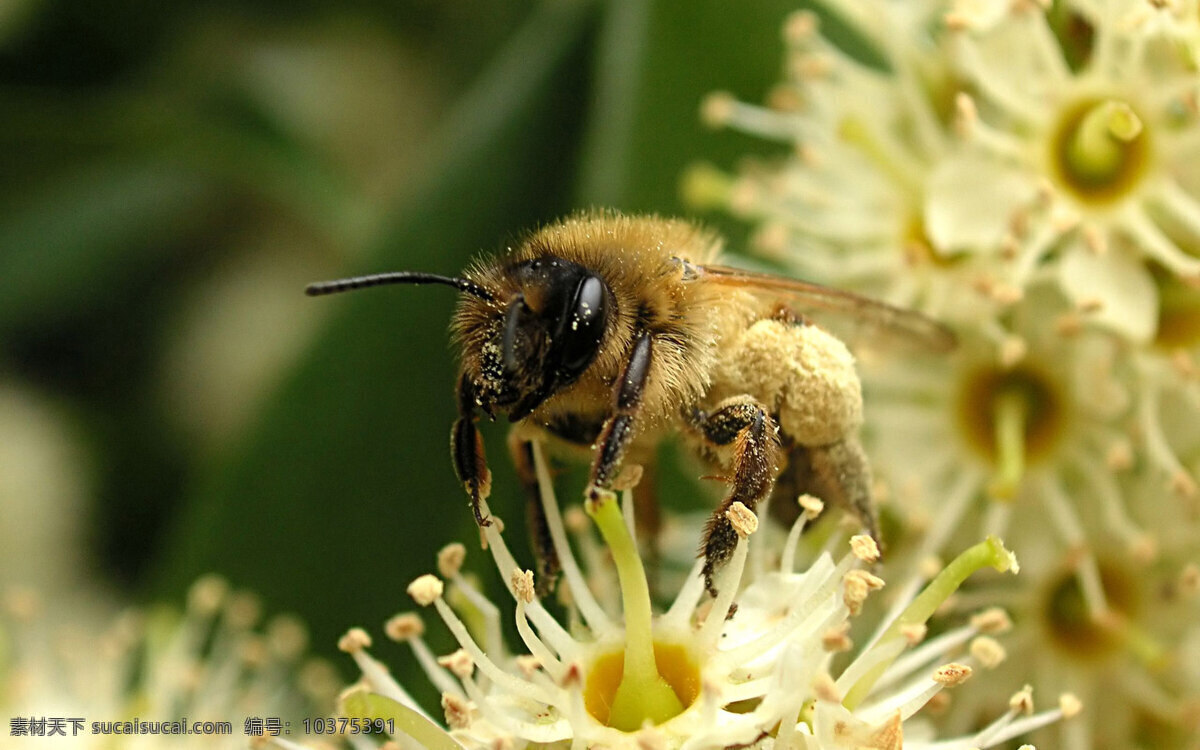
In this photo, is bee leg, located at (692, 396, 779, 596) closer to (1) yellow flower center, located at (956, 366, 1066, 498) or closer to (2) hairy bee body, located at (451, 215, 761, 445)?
(2) hairy bee body, located at (451, 215, 761, 445)

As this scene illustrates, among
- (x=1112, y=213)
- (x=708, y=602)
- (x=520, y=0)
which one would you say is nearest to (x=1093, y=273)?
(x=1112, y=213)

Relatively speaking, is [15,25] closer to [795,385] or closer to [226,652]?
[226,652]

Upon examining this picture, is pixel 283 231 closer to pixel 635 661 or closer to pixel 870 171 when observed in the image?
pixel 870 171

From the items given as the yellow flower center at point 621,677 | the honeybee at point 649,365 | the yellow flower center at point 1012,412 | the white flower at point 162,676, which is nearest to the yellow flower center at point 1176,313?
the yellow flower center at point 1012,412

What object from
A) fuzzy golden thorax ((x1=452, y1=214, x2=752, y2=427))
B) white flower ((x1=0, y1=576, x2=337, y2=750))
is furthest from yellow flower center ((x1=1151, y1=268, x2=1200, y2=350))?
white flower ((x1=0, y1=576, x2=337, y2=750))

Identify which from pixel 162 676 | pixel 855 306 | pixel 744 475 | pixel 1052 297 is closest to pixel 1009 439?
pixel 1052 297
